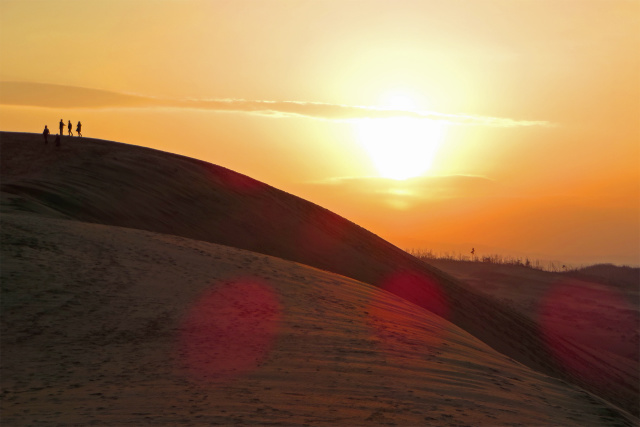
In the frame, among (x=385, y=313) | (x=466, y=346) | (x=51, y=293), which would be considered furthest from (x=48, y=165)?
(x=466, y=346)

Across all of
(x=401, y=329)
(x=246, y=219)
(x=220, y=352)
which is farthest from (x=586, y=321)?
(x=220, y=352)

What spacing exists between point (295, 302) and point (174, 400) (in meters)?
4.48

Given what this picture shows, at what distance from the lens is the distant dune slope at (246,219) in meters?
17.4

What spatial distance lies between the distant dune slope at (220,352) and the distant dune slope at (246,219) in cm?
440

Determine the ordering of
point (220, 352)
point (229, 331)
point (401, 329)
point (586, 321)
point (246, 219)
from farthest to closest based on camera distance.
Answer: point (586, 321)
point (246, 219)
point (401, 329)
point (229, 331)
point (220, 352)

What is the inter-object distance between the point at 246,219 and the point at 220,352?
14147 mm

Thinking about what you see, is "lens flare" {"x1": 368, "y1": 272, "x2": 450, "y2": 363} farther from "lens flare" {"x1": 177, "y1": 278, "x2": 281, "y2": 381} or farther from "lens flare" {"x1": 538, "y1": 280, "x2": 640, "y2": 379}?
"lens flare" {"x1": 538, "y1": 280, "x2": 640, "y2": 379}

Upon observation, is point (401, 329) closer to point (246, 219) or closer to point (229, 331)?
point (229, 331)

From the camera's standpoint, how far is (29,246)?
11445mm

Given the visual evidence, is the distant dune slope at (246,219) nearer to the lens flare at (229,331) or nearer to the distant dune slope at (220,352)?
the distant dune slope at (220,352)

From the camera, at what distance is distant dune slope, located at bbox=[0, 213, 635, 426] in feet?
21.3

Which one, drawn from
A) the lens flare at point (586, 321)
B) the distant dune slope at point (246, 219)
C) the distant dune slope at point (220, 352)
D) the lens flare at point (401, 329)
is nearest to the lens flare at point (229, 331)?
the distant dune slope at point (220, 352)

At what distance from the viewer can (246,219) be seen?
22.5 meters

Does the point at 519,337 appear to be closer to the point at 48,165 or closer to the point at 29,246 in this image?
the point at 29,246
